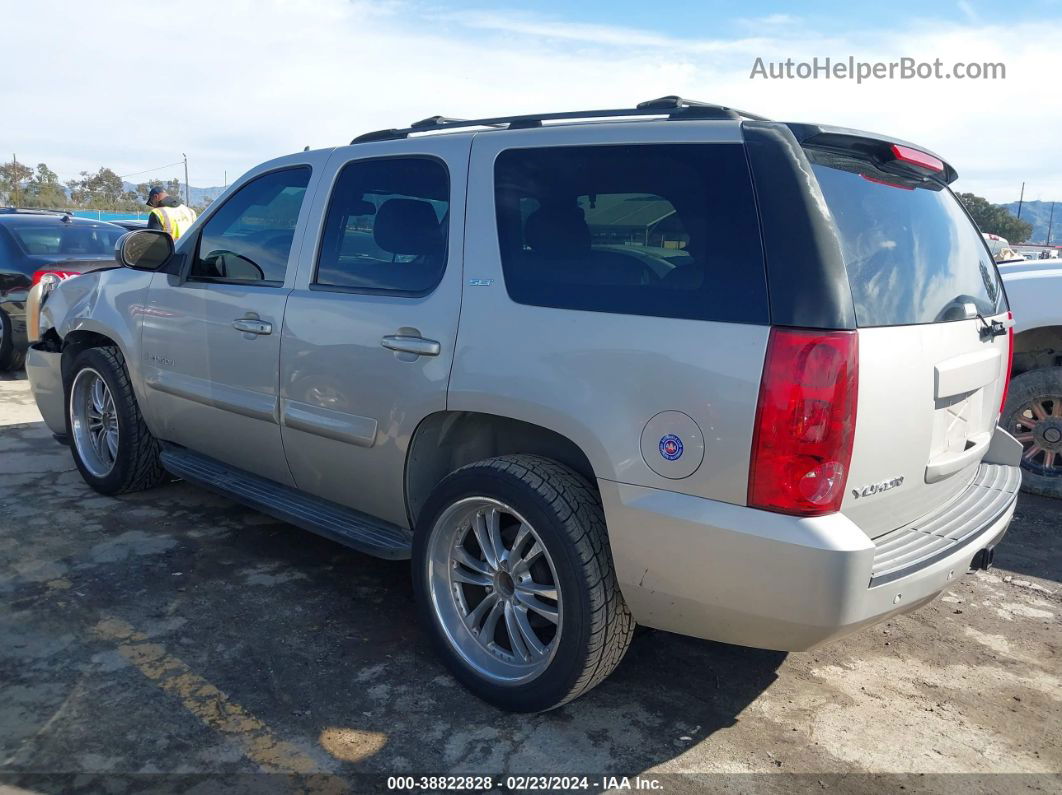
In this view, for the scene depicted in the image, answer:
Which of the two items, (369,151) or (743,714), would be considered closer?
(743,714)

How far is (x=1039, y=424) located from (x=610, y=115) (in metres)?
3.99

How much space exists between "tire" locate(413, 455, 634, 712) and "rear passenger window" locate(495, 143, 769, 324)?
61 centimetres

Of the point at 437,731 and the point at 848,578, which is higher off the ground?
the point at 848,578

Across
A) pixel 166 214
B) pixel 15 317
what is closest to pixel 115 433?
pixel 15 317

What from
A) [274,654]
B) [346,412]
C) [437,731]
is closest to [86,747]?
[274,654]

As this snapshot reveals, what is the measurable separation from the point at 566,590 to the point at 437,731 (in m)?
0.65

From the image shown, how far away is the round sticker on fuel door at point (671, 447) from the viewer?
2.38 meters

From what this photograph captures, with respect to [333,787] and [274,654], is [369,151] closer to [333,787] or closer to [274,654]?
[274,654]

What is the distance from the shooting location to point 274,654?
126 inches

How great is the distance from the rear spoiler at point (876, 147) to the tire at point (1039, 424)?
297cm

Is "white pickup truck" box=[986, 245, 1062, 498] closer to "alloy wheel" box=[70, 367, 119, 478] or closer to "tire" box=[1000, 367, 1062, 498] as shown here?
"tire" box=[1000, 367, 1062, 498]

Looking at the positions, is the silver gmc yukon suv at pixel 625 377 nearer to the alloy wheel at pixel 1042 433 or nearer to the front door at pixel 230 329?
the front door at pixel 230 329

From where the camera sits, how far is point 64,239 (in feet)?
30.1

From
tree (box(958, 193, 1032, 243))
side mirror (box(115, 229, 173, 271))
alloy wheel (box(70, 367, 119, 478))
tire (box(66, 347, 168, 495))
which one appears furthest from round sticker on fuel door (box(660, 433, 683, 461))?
tree (box(958, 193, 1032, 243))
